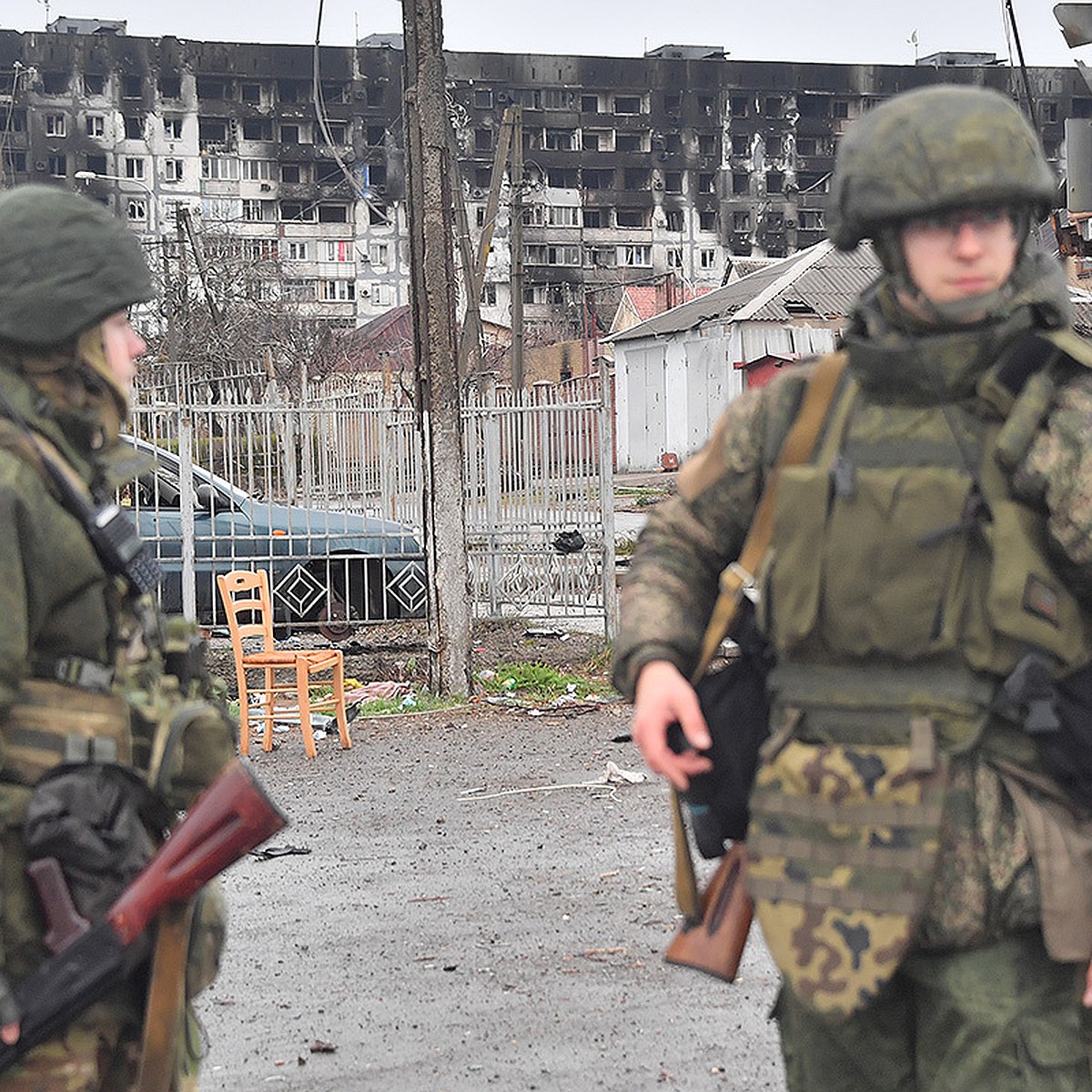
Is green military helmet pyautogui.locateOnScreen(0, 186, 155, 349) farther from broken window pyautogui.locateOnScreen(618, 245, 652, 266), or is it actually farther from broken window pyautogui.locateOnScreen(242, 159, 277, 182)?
broken window pyautogui.locateOnScreen(618, 245, 652, 266)

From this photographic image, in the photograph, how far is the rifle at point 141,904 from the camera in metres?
2.58

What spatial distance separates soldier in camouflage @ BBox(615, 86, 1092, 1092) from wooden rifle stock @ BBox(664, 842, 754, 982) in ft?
0.46

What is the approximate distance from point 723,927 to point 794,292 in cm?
4223

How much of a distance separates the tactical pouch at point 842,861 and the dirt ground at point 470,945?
2.06 meters

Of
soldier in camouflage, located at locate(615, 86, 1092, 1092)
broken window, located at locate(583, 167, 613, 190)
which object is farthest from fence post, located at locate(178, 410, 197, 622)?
broken window, located at locate(583, 167, 613, 190)

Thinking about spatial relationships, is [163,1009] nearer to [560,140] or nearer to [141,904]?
[141,904]

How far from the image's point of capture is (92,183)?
79.9 metres

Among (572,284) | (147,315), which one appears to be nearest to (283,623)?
(147,315)

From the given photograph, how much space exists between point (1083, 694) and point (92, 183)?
269ft

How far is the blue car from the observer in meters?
13.5

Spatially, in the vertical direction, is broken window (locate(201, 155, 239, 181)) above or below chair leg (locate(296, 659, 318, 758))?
above

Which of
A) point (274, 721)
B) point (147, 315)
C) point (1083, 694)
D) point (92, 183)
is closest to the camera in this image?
point (1083, 694)

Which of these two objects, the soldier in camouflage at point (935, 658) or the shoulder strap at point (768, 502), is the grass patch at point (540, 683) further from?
the soldier in camouflage at point (935, 658)

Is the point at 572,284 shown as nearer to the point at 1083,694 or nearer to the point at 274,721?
the point at 274,721
